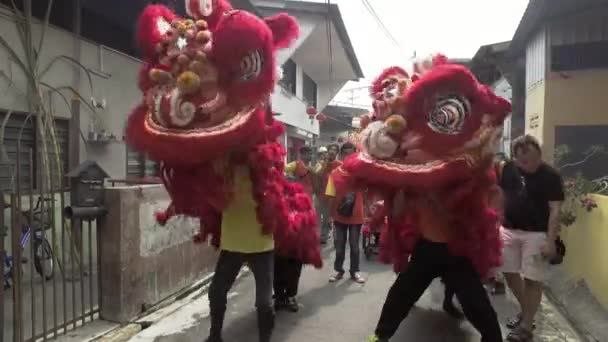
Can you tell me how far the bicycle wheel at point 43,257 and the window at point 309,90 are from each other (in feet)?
46.7

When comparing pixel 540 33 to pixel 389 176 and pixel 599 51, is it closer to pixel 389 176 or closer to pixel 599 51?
pixel 599 51

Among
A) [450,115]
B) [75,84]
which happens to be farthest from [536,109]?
[450,115]

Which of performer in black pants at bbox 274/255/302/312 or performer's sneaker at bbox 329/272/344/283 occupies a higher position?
performer in black pants at bbox 274/255/302/312

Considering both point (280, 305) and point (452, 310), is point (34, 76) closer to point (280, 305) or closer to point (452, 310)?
point (280, 305)

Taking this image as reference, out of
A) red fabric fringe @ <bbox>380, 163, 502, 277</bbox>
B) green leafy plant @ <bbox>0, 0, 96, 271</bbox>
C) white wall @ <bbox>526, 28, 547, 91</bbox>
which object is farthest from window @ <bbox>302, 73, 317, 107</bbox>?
red fabric fringe @ <bbox>380, 163, 502, 277</bbox>

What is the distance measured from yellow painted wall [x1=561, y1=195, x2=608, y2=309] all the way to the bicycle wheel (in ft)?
15.3

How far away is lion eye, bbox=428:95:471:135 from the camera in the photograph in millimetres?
2982

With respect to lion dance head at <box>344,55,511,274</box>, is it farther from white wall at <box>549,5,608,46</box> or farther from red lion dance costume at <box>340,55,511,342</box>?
white wall at <box>549,5,608,46</box>

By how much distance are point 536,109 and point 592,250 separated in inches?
308

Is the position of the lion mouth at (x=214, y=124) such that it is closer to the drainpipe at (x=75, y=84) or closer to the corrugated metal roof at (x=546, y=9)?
the drainpipe at (x=75, y=84)

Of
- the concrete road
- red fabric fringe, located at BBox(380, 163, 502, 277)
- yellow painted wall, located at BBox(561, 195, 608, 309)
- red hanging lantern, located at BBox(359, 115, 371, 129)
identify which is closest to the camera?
red fabric fringe, located at BBox(380, 163, 502, 277)

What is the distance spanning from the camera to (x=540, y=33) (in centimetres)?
1142

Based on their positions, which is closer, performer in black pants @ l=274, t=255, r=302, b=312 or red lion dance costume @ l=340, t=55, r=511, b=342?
red lion dance costume @ l=340, t=55, r=511, b=342

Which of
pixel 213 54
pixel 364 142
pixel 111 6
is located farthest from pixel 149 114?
pixel 111 6
